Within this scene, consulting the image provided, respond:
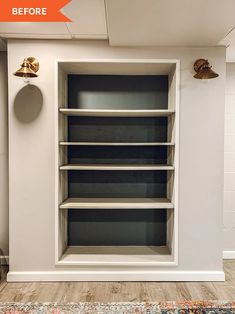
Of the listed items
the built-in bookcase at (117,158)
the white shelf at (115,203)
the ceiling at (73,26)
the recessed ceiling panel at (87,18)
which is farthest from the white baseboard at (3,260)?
the recessed ceiling panel at (87,18)

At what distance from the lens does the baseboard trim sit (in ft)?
8.67

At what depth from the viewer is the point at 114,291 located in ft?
8.14

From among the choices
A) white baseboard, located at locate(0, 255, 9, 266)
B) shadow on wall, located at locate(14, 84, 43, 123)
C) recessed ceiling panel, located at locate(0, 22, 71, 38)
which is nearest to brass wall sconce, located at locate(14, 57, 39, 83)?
shadow on wall, located at locate(14, 84, 43, 123)

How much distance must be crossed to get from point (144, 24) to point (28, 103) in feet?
4.15

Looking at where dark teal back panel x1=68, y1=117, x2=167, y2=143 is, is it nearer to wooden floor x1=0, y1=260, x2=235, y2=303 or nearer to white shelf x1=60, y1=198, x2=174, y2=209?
white shelf x1=60, y1=198, x2=174, y2=209

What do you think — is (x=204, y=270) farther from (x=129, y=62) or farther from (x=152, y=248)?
(x=129, y=62)

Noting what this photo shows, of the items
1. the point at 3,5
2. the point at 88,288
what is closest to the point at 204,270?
the point at 88,288

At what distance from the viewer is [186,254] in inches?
105

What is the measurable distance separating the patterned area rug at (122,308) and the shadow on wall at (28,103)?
5.27 ft

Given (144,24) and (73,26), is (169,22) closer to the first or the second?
(144,24)

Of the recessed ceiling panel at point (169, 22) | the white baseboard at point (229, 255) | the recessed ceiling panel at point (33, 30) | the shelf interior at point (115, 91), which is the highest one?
the recessed ceiling panel at point (33, 30)

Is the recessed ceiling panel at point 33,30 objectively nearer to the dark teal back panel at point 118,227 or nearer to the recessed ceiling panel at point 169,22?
the recessed ceiling panel at point 169,22

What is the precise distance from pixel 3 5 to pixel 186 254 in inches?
103

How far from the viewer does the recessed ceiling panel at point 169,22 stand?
73.4 inches
